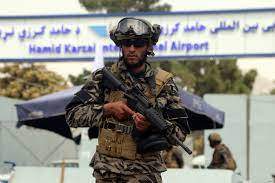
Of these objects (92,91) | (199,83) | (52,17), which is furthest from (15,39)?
(199,83)

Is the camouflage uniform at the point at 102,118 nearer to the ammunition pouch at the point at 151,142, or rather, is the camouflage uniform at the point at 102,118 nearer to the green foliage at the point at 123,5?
the ammunition pouch at the point at 151,142

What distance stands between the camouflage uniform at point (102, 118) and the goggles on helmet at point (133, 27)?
181 mm

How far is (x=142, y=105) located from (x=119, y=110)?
0.40ft

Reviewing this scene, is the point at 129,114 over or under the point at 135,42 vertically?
under

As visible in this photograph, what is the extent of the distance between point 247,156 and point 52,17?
828 cm

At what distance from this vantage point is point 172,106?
4.35 metres

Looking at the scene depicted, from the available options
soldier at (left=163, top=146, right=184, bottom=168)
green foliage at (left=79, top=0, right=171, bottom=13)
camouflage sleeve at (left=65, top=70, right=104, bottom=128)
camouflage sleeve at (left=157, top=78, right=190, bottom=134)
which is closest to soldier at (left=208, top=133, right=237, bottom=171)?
soldier at (left=163, top=146, right=184, bottom=168)

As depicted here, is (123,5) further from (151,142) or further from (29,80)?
(151,142)

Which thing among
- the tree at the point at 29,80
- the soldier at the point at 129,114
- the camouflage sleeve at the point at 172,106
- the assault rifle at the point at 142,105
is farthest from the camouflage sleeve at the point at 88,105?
the tree at the point at 29,80

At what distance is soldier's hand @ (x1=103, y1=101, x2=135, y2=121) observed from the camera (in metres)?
4.14

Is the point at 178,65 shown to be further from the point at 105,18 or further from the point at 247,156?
the point at 247,156

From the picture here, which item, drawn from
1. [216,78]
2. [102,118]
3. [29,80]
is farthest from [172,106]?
[216,78]

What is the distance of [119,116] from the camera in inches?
164

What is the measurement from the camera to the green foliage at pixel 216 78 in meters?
46.1
